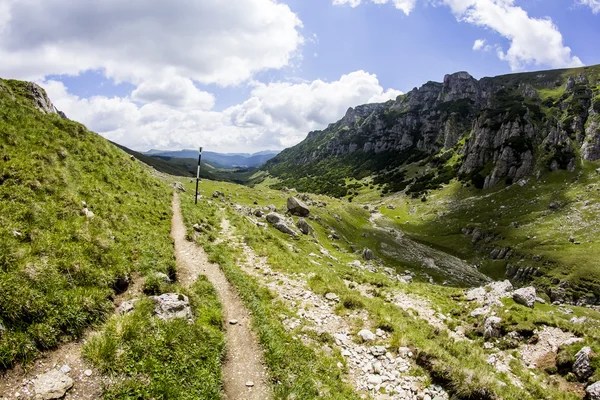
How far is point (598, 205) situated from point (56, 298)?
153143 mm

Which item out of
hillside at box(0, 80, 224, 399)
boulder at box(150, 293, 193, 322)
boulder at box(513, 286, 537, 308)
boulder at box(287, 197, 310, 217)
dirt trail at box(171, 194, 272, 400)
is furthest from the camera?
boulder at box(287, 197, 310, 217)

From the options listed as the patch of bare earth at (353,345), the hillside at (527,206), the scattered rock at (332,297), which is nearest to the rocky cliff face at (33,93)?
the patch of bare earth at (353,345)

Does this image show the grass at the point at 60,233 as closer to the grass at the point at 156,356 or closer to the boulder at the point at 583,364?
the grass at the point at 156,356

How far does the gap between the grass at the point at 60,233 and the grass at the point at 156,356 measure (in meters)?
1.28

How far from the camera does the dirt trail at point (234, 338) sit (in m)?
10.9

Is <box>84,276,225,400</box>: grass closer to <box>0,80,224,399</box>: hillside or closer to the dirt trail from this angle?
<box>0,80,224,399</box>: hillside

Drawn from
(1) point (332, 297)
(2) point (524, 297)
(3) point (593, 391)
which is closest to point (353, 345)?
A: (1) point (332, 297)

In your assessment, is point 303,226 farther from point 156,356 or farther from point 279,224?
point 156,356

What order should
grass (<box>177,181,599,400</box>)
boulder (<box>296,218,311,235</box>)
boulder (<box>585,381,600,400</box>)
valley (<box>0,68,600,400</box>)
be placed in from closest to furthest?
1. valley (<box>0,68,600,400</box>)
2. grass (<box>177,181,599,400</box>)
3. boulder (<box>585,381,600,400</box>)
4. boulder (<box>296,218,311,235</box>)

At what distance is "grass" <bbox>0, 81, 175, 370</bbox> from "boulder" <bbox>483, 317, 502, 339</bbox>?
2553cm

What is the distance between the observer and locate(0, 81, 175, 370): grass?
9.81 m

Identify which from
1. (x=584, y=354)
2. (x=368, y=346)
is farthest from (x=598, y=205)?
(x=368, y=346)

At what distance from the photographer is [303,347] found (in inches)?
549

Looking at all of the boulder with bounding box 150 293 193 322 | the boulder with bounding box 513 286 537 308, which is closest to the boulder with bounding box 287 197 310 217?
the boulder with bounding box 513 286 537 308
